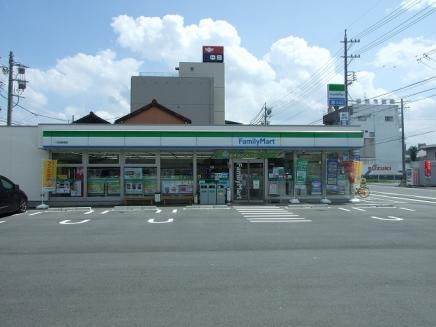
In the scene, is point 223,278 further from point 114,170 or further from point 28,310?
point 114,170

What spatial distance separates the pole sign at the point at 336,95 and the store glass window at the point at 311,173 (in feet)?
45.5

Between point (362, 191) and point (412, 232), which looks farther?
point (362, 191)

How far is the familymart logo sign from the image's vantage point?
80.8 ft

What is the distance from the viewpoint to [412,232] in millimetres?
13172

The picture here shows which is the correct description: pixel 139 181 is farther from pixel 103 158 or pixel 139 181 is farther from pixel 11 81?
pixel 11 81

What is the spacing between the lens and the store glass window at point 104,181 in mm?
24781

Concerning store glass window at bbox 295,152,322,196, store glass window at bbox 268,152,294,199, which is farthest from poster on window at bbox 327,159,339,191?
store glass window at bbox 268,152,294,199

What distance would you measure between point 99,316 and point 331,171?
73.3ft

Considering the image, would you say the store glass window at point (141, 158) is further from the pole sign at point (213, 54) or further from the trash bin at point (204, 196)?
the pole sign at point (213, 54)

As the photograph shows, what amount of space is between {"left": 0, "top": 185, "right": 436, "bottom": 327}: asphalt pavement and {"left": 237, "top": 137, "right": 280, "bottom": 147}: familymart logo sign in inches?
403

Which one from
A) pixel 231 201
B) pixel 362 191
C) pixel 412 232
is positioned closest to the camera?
pixel 412 232

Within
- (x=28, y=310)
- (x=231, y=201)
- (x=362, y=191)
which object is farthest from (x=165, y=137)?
(x=28, y=310)

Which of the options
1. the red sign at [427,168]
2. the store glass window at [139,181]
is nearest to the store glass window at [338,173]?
the store glass window at [139,181]

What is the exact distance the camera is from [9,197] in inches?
732
